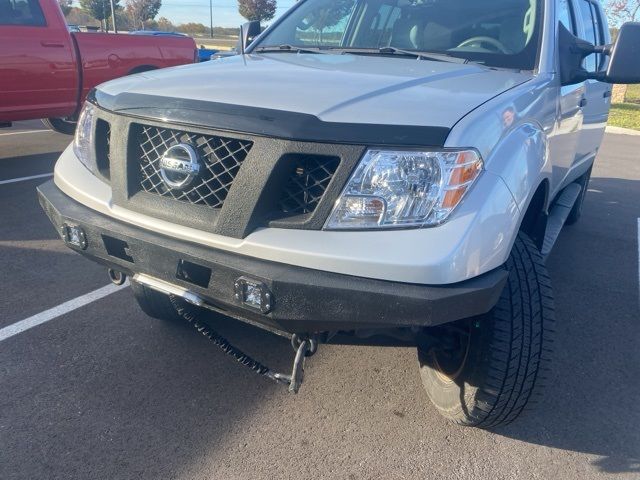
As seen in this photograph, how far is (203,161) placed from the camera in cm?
208

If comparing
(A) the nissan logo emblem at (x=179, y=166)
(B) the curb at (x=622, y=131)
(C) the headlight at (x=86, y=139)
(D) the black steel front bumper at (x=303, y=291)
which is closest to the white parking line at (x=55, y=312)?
(C) the headlight at (x=86, y=139)

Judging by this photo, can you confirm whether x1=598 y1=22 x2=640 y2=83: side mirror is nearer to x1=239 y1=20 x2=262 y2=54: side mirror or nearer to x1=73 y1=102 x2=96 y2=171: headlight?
x1=239 y1=20 x2=262 y2=54: side mirror

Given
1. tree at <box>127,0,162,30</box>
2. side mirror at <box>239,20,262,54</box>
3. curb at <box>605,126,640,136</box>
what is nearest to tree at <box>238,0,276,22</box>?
tree at <box>127,0,162,30</box>

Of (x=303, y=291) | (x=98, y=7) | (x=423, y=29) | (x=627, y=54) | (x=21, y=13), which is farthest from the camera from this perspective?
(x=98, y=7)

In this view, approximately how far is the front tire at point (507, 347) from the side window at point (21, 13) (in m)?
6.18

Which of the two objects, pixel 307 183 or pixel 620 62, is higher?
pixel 620 62

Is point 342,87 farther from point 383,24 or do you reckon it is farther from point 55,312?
point 55,312

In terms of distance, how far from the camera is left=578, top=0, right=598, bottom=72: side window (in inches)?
170

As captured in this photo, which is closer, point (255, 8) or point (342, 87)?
point (342, 87)

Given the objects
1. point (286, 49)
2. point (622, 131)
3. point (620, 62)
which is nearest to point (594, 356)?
point (620, 62)

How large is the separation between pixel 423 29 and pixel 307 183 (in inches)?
70.5

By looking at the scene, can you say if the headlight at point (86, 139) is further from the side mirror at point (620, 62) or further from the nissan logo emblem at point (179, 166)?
the side mirror at point (620, 62)

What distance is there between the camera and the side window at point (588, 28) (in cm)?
432

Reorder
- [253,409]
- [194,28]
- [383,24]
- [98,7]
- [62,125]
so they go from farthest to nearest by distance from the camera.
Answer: [194,28], [98,7], [62,125], [383,24], [253,409]
